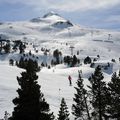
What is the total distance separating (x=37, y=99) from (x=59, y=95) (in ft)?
135

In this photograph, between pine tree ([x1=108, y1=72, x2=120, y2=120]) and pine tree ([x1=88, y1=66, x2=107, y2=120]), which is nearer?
pine tree ([x1=108, y1=72, x2=120, y2=120])

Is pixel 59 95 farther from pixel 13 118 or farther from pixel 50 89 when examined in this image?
pixel 13 118

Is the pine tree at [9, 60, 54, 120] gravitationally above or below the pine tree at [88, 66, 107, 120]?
above

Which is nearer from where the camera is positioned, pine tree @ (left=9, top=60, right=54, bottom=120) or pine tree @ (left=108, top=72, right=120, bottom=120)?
pine tree @ (left=9, top=60, right=54, bottom=120)

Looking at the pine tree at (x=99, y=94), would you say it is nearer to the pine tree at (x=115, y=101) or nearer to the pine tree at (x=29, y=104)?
the pine tree at (x=115, y=101)

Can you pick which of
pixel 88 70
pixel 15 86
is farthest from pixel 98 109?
pixel 88 70

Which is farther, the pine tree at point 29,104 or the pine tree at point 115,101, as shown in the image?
the pine tree at point 115,101

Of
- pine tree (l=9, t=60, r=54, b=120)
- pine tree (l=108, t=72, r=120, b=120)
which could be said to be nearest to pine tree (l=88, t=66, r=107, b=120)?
pine tree (l=108, t=72, r=120, b=120)

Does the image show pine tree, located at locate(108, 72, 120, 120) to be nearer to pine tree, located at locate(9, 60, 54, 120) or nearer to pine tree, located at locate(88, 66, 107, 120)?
pine tree, located at locate(88, 66, 107, 120)

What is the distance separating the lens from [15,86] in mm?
63000

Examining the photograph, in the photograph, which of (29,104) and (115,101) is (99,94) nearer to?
(115,101)

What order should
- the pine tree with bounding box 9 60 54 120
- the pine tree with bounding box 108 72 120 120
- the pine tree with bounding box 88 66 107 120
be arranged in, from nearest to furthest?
1. the pine tree with bounding box 9 60 54 120
2. the pine tree with bounding box 108 72 120 120
3. the pine tree with bounding box 88 66 107 120

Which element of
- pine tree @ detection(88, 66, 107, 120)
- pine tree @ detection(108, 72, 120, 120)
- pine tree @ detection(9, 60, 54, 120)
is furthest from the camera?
pine tree @ detection(88, 66, 107, 120)

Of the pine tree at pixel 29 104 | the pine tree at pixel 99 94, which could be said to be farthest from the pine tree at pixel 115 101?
the pine tree at pixel 29 104
